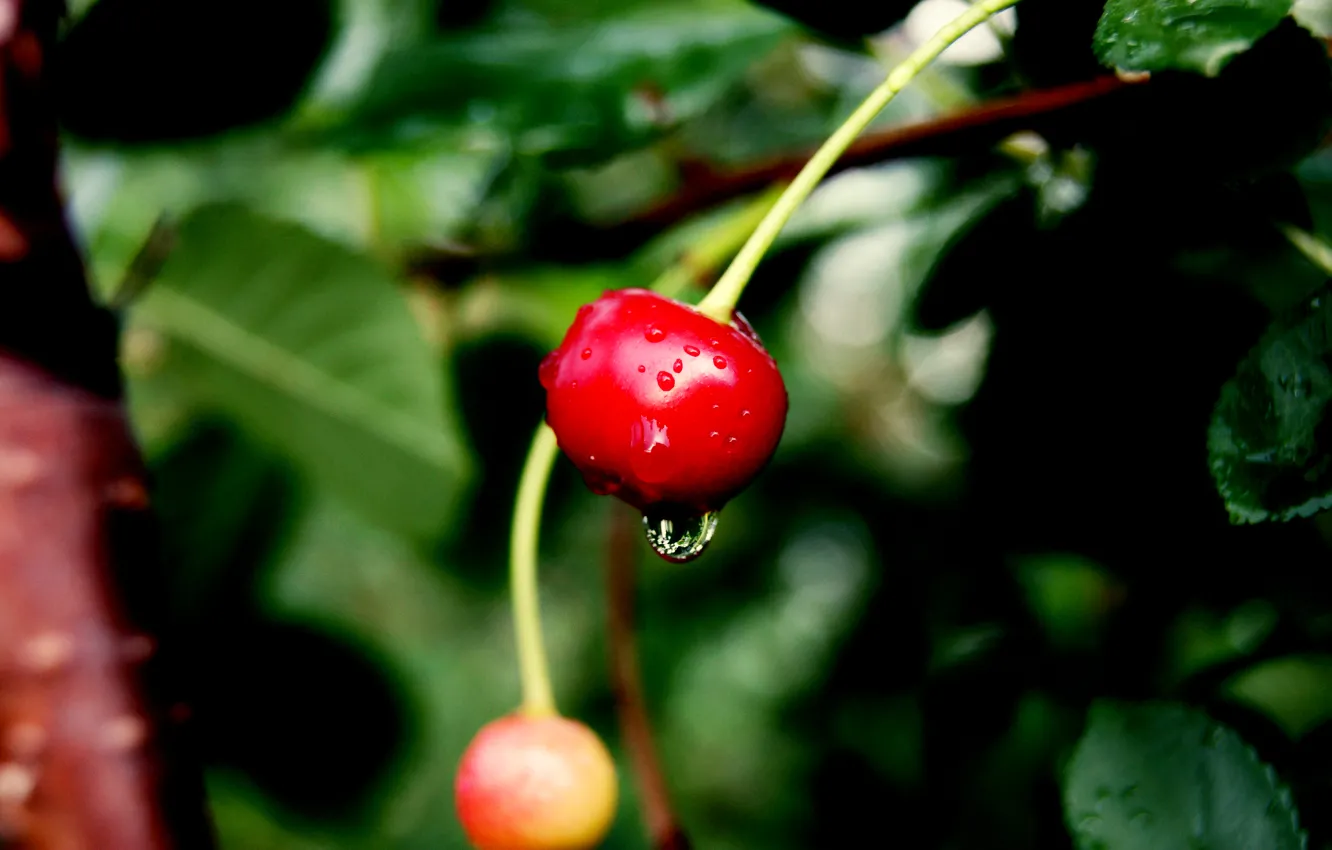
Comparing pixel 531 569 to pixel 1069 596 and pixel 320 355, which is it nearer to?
pixel 320 355

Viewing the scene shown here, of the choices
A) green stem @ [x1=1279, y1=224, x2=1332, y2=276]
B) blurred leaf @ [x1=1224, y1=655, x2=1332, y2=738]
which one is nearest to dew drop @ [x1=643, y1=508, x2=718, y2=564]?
green stem @ [x1=1279, y1=224, x2=1332, y2=276]

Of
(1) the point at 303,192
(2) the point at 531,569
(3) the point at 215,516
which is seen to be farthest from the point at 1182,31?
(1) the point at 303,192

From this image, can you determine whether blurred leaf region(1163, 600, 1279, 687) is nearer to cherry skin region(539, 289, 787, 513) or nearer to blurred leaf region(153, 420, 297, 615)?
cherry skin region(539, 289, 787, 513)

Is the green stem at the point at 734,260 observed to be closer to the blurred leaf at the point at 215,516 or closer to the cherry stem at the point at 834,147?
the cherry stem at the point at 834,147

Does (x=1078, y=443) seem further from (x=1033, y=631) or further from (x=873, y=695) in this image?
(x=873, y=695)

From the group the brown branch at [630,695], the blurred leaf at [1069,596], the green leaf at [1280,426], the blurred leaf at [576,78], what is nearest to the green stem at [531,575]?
the brown branch at [630,695]

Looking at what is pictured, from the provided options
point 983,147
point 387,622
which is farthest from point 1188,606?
point 387,622

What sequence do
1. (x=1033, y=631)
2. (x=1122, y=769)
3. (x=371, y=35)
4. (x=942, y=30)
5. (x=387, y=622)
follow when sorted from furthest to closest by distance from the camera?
(x=387, y=622), (x=371, y=35), (x=1033, y=631), (x=1122, y=769), (x=942, y=30)
